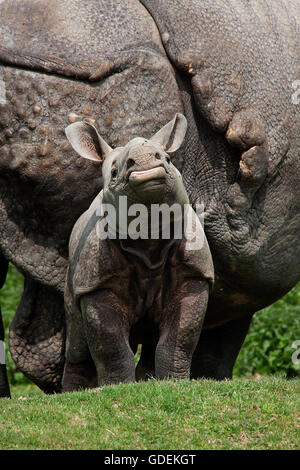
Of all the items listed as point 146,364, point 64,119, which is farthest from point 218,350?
point 64,119

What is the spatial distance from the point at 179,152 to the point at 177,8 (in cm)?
105

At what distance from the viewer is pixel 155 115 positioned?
7.80 metres

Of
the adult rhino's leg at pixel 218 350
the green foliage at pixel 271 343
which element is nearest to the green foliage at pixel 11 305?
the green foliage at pixel 271 343

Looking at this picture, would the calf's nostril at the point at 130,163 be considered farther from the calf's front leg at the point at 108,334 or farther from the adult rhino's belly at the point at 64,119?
the adult rhino's belly at the point at 64,119

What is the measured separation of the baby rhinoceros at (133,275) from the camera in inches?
262

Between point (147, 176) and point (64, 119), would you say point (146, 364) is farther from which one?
point (147, 176)

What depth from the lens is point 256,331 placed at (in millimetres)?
12188

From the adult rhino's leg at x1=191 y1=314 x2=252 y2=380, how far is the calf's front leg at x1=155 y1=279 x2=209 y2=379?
77.1 inches

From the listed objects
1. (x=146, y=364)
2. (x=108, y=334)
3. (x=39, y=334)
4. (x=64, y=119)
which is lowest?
(x=146, y=364)

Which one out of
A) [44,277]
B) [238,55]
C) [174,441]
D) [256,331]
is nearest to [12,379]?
[256,331]

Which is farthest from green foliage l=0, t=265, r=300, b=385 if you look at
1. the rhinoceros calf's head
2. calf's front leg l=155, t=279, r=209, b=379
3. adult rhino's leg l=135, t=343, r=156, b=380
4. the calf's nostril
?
the calf's nostril

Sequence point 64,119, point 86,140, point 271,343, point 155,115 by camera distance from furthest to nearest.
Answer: point 271,343 < point 155,115 < point 64,119 < point 86,140

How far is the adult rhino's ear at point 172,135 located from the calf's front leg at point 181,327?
2.83 ft

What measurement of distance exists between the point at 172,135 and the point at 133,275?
924mm
